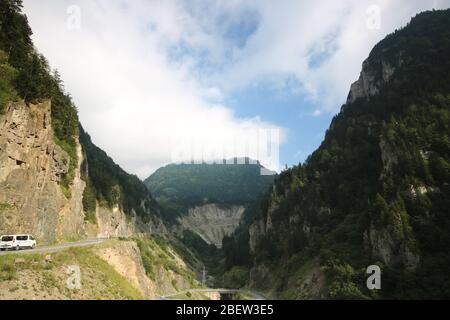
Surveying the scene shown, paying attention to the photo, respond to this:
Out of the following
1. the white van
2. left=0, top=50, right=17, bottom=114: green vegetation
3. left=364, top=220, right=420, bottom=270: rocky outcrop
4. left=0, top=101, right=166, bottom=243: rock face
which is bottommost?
left=364, top=220, right=420, bottom=270: rocky outcrop

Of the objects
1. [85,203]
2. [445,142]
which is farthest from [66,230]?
[445,142]

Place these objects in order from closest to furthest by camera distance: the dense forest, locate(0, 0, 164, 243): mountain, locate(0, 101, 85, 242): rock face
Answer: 1. locate(0, 101, 85, 242): rock face
2. locate(0, 0, 164, 243): mountain
3. the dense forest

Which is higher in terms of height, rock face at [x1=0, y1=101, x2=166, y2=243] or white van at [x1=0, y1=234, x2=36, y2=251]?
rock face at [x1=0, y1=101, x2=166, y2=243]

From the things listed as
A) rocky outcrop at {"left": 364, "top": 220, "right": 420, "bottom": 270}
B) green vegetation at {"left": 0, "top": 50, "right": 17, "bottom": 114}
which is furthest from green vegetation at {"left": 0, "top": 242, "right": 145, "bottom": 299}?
rocky outcrop at {"left": 364, "top": 220, "right": 420, "bottom": 270}

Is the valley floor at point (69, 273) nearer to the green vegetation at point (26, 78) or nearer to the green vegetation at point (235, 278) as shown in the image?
the green vegetation at point (26, 78)

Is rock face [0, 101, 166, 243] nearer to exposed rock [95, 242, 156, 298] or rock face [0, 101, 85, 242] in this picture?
rock face [0, 101, 85, 242]

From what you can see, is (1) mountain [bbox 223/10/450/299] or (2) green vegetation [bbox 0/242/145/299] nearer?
(2) green vegetation [bbox 0/242/145/299]

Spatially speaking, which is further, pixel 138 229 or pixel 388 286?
pixel 138 229

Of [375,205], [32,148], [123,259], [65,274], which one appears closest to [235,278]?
[375,205]
